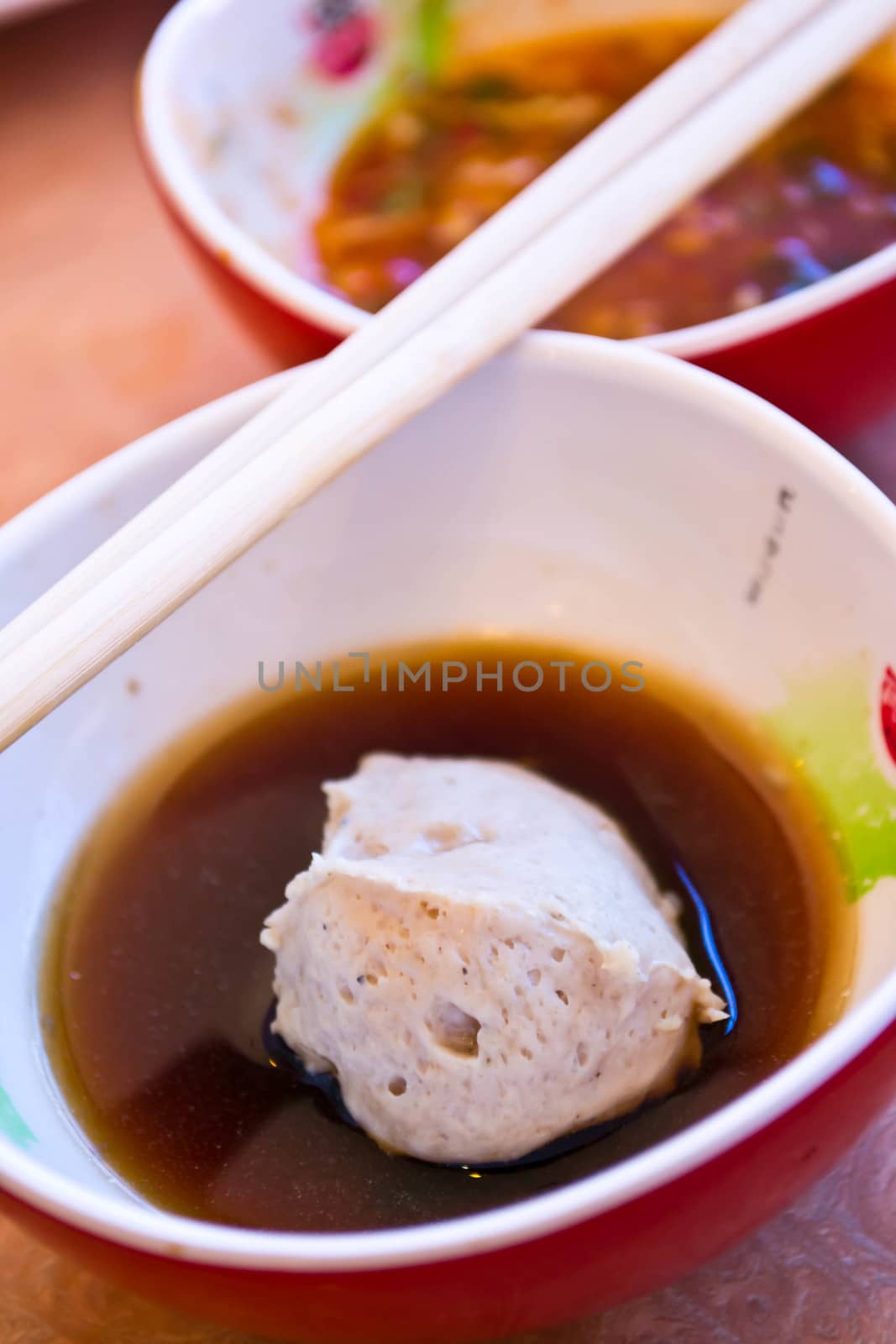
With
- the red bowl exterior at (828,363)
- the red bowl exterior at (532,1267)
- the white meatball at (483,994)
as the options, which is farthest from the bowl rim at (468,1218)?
the red bowl exterior at (828,363)

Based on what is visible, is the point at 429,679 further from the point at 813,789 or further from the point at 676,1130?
the point at 676,1130

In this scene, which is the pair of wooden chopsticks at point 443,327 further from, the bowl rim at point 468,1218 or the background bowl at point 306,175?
the bowl rim at point 468,1218

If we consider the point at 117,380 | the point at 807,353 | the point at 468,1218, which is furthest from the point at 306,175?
the point at 468,1218

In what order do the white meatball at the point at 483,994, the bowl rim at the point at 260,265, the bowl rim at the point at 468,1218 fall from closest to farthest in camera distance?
1. the bowl rim at the point at 468,1218
2. the white meatball at the point at 483,994
3. the bowl rim at the point at 260,265

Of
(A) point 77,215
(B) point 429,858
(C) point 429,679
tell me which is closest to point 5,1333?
(B) point 429,858

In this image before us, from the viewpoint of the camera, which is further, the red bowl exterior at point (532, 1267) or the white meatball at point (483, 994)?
the white meatball at point (483, 994)

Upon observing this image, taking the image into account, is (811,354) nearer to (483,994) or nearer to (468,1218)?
(483,994)
